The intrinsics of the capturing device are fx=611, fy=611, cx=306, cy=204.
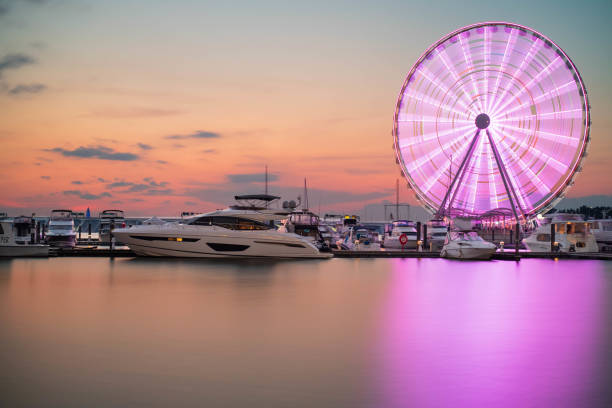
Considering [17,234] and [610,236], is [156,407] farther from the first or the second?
[610,236]

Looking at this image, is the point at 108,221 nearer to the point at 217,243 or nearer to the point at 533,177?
the point at 217,243

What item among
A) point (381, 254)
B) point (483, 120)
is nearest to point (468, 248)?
point (381, 254)

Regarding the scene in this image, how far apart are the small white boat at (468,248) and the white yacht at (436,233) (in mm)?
6559

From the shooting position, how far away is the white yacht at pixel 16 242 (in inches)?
1249

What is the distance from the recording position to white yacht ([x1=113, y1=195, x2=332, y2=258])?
30516mm

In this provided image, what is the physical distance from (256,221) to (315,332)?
1842 centimetres

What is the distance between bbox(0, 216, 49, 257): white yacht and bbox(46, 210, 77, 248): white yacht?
Answer: 478cm

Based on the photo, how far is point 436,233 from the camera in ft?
147

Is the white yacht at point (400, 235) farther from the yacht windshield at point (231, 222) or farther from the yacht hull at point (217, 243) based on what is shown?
the yacht windshield at point (231, 222)

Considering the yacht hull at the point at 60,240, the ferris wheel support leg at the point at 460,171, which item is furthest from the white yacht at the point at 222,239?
the ferris wheel support leg at the point at 460,171

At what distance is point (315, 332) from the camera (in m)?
13.0

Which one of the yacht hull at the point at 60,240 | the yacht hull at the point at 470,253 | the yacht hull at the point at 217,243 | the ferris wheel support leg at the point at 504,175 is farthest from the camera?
the ferris wheel support leg at the point at 504,175

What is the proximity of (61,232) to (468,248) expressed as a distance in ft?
84.0

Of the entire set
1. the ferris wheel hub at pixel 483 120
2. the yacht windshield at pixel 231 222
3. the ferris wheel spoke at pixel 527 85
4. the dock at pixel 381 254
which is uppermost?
the ferris wheel spoke at pixel 527 85
